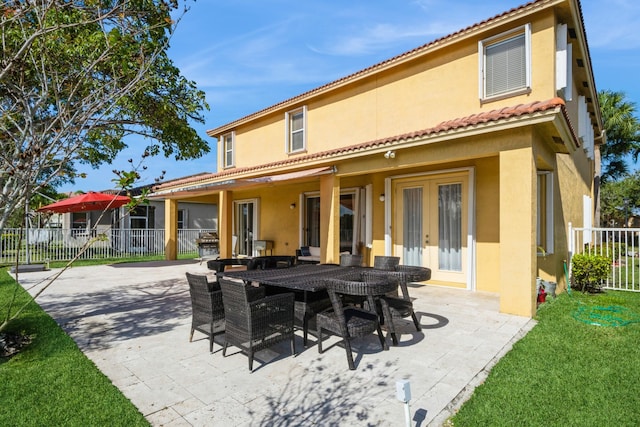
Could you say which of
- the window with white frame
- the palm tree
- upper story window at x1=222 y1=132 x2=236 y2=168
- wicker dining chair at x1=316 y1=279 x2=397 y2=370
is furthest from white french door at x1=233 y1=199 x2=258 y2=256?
the palm tree

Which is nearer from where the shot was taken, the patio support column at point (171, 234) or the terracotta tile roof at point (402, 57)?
the terracotta tile roof at point (402, 57)

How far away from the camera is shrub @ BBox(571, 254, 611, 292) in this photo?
36.9 ft

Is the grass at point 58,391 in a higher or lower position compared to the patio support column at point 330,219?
lower

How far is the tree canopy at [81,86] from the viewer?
530cm

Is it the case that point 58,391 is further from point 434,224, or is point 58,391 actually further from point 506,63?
point 506,63

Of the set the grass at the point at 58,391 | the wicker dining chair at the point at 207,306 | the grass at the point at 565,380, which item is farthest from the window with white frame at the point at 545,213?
the grass at the point at 58,391

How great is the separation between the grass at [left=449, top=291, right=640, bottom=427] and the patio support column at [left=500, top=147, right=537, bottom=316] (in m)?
0.75

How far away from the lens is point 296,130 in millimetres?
17344

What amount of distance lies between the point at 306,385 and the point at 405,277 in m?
2.93

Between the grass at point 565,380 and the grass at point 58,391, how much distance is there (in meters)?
4.16

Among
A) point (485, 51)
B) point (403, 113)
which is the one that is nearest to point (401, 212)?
point (403, 113)

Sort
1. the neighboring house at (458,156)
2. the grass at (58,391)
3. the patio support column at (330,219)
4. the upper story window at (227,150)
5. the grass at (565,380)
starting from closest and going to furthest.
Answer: the grass at (58,391) < the grass at (565,380) < the neighboring house at (458,156) < the patio support column at (330,219) < the upper story window at (227,150)

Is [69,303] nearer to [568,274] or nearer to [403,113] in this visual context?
[403,113]

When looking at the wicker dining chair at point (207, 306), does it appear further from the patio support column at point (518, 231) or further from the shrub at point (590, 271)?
the shrub at point (590, 271)
